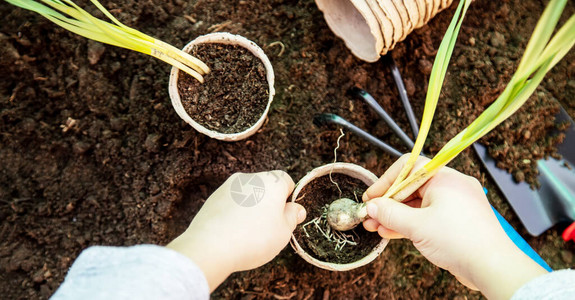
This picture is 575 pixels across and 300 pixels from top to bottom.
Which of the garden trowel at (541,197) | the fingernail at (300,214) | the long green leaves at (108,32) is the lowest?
the garden trowel at (541,197)

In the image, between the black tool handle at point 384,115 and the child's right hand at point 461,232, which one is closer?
the child's right hand at point 461,232

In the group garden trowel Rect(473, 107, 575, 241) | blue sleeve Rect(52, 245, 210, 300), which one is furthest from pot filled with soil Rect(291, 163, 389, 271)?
garden trowel Rect(473, 107, 575, 241)

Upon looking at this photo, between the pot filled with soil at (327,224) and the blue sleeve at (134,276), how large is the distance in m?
0.31

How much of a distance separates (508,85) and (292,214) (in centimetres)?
48

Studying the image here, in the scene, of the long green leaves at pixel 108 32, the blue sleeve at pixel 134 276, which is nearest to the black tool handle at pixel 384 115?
the long green leaves at pixel 108 32

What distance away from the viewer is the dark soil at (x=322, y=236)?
39.4 inches

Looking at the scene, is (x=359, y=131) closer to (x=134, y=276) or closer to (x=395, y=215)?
(x=395, y=215)

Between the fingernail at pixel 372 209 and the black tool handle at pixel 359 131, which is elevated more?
the fingernail at pixel 372 209

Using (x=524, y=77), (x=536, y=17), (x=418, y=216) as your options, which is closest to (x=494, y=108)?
(x=524, y=77)

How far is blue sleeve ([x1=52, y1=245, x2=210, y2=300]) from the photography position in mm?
666

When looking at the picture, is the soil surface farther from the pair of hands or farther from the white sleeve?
the white sleeve

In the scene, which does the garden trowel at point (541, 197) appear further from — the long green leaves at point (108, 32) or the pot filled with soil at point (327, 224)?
the long green leaves at point (108, 32)

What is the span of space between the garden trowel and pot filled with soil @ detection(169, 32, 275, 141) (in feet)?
2.15

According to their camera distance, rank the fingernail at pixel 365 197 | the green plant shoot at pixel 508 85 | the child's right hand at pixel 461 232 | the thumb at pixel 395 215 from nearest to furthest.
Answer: the green plant shoot at pixel 508 85, the child's right hand at pixel 461 232, the thumb at pixel 395 215, the fingernail at pixel 365 197
